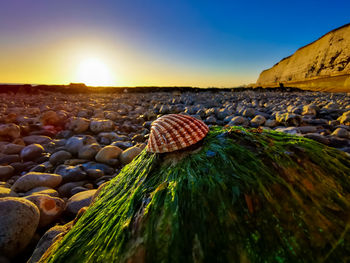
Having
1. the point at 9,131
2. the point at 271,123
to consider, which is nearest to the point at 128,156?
the point at 9,131


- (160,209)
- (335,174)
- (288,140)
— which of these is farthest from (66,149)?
(335,174)

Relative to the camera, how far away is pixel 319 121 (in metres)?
5.00

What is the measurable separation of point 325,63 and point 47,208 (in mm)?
41492

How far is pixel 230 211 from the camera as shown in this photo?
988 millimetres

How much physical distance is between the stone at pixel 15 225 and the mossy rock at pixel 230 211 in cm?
59

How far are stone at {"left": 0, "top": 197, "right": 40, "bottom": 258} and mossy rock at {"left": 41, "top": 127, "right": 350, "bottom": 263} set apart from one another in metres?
0.59

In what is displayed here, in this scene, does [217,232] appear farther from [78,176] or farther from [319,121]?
[319,121]

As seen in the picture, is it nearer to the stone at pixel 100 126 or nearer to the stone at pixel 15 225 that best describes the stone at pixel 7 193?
the stone at pixel 15 225

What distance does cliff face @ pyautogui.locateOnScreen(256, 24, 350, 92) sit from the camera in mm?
22766

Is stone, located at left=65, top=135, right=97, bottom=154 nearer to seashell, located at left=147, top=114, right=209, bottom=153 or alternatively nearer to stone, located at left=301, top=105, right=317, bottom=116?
seashell, located at left=147, top=114, right=209, bottom=153

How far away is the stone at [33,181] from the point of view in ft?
8.23

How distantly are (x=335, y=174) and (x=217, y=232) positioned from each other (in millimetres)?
1134

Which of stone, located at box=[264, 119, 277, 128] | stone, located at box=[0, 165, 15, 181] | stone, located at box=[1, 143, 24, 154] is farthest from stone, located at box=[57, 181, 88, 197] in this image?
stone, located at box=[264, 119, 277, 128]

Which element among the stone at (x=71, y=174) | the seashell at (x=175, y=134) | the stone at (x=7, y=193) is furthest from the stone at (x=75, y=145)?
the seashell at (x=175, y=134)
